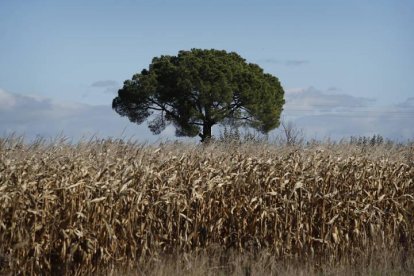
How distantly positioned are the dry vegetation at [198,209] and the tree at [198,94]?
40483 mm

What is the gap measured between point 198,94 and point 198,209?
43830 millimetres

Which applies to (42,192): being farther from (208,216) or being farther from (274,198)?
(274,198)

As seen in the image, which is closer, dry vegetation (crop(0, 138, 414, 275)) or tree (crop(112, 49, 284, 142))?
dry vegetation (crop(0, 138, 414, 275))

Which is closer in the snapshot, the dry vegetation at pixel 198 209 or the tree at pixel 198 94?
the dry vegetation at pixel 198 209

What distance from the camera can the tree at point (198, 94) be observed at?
2160 inches

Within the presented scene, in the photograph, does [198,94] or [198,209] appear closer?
[198,209]

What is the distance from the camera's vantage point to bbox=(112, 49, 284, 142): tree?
54875 mm

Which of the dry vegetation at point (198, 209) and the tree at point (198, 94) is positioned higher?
the tree at point (198, 94)

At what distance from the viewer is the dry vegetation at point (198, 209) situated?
998 cm

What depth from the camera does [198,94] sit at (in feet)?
181

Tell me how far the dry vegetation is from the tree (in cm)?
4048

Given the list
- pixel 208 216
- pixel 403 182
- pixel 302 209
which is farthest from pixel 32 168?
pixel 403 182

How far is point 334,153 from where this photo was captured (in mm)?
14555

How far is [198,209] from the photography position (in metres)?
11.5
